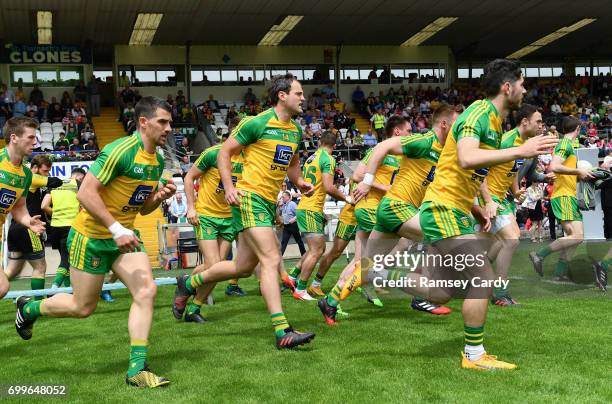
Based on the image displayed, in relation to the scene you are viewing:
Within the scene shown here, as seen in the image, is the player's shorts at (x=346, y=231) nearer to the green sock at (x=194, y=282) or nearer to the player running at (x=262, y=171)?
the green sock at (x=194, y=282)

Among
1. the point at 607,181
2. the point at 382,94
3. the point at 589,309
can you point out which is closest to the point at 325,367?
the point at 589,309

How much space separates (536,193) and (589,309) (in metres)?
12.5

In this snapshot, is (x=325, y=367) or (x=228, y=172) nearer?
(x=325, y=367)

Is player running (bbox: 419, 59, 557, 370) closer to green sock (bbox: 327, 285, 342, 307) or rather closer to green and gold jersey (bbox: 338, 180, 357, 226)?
green sock (bbox: 327, 285, 342, 307)

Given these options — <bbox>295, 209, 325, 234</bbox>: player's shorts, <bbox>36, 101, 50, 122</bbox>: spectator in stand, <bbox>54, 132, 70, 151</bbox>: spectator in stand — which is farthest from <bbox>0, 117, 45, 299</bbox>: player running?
<bbox>36, 101, 50, 122</bbox>: spectator in stand

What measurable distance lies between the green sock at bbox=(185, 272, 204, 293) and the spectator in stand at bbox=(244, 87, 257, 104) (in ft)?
87.9

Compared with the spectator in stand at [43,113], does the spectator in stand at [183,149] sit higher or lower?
lower

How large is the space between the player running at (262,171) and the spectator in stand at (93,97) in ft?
88.8

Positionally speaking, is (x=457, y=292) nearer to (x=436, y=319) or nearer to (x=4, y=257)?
(x=436, y=319)

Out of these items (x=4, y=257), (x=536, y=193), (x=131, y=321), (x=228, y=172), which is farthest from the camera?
(x=536, y=193)

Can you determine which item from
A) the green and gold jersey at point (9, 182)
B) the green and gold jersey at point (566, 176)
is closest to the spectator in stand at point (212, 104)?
the green and gold jersey at point (566, 176)

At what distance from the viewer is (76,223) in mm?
5445

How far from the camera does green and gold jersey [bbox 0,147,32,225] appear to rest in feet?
23.4

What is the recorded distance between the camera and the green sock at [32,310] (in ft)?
19.2
